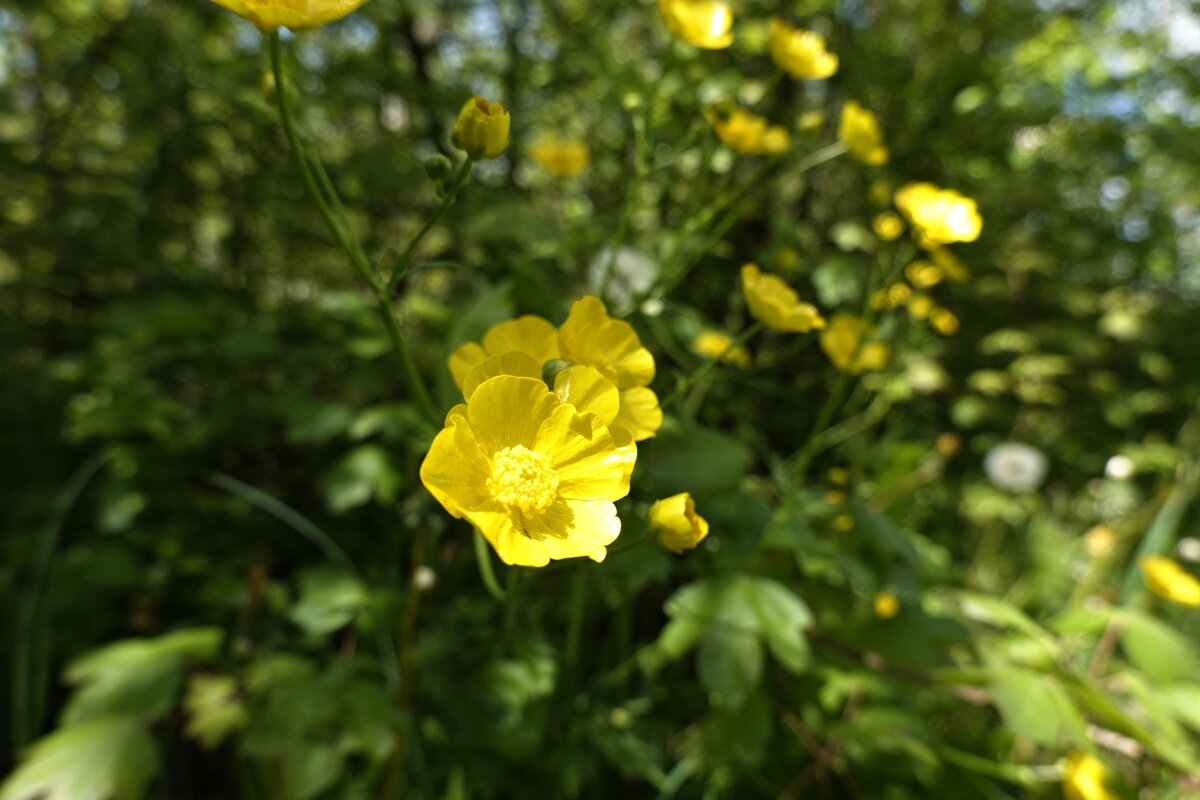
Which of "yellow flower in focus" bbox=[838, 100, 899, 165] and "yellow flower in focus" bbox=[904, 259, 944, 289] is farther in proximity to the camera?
"yellow flower in focus" bbox=[904, 259, 944, 289]

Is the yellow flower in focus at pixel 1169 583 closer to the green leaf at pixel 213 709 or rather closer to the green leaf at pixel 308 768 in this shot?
the green leaf at pixel 308 768

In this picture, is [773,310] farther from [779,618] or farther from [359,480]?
[359,480]

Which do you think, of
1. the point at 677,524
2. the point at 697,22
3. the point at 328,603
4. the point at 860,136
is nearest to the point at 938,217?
the point at 860,136

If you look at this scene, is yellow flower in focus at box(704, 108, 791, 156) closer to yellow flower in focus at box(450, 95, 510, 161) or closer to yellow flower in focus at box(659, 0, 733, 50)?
yellow flower in focus at box(659, 0, 733, 50)

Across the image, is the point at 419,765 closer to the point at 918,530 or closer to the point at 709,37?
the point at 709,37

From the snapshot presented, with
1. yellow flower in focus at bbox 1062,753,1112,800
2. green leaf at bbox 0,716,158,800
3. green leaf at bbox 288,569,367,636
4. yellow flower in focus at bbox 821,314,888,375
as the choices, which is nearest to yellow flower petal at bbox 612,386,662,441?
yellow flower in focus at bbox 821,314,888,375

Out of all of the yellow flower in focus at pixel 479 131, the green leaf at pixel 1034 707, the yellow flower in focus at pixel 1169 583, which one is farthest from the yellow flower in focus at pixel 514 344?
the yellow flower in focus at pixel 1169 583

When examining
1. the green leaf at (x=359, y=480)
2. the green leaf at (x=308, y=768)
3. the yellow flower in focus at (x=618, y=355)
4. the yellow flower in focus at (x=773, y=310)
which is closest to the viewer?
the yellow flower in focus at (x=618, y=355)
